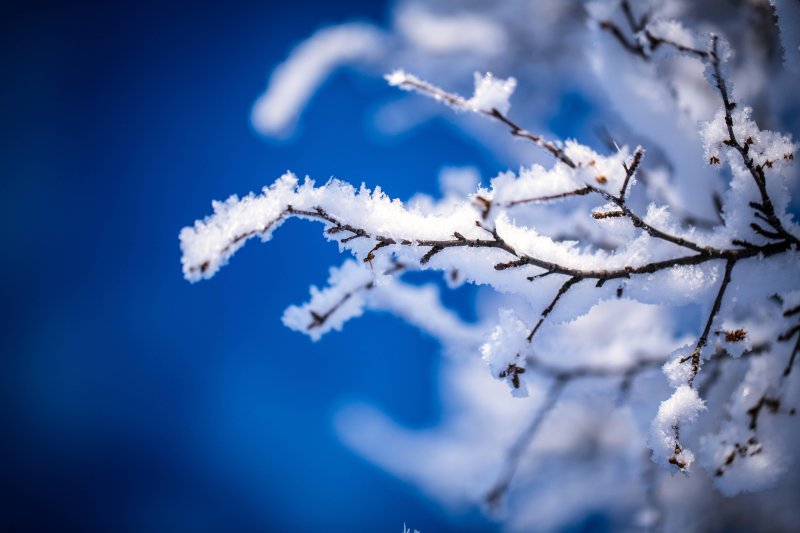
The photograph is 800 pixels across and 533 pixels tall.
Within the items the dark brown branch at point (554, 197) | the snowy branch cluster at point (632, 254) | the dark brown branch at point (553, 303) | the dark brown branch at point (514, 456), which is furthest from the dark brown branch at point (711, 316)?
the dark brown branch at point (514, 456)

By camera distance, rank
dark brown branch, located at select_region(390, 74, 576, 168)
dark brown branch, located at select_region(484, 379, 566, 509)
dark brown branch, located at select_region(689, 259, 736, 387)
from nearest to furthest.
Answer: dark brown branch, located at select_region(390, 74, 576, 168), dark brown branch, located at select_region(689, 259, 736, 387), dark brown branch, located at select_region(484, 379, 566, 509)

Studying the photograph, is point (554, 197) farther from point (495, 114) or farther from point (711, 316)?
point (711, 316)

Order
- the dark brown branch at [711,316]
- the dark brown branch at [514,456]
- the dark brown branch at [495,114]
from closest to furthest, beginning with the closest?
the dark brown branch at [495,114] < the dark brown branch at [711,316] < the dark brown branch at [514,456]

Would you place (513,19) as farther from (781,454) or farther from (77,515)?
(77,515)

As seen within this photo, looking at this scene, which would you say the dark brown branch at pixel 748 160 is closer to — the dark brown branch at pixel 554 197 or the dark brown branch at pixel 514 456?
the dark brown branch at pixel 554 197

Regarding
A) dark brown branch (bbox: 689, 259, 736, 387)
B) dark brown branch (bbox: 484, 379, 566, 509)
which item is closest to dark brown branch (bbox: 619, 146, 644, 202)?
dark brown branch (bbox: 689, 259, 736, 387)

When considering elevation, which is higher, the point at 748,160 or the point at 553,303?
the point at 748,160

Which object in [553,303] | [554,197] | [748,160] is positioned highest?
[748,160]

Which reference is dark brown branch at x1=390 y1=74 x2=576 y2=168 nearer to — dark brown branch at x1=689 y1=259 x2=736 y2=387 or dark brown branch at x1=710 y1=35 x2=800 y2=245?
dark brown branch at x1=710 y1=35 x2=800 y2=245

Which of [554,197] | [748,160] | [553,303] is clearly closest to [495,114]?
[554,197]

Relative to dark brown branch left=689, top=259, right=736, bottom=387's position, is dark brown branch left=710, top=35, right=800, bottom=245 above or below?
Result: above

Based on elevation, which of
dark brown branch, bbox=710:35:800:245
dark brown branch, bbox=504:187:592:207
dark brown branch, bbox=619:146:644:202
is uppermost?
dark brown branch, bbox=710:35:800:245

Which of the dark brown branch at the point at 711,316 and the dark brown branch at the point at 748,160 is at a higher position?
the dark brown branch at the point at 748,160
